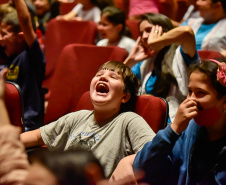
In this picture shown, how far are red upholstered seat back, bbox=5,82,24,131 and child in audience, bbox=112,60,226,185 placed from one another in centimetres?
49

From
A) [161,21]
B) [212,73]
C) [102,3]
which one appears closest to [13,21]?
[161,21]

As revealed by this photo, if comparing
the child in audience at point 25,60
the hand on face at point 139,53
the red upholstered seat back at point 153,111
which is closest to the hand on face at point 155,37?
the hand on face at point 139,53

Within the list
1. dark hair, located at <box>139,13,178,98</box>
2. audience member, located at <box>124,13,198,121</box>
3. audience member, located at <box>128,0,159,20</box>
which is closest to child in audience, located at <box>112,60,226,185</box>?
audience member, located at <box>124,13,198,121</box>

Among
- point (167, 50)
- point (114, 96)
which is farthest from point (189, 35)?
point (114, 96)

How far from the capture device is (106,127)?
1.29 meters

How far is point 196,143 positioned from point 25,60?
0.91 metres

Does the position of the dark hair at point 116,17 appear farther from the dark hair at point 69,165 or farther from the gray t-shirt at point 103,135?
the dark hair at point 69,165

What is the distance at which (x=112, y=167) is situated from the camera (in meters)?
1.23

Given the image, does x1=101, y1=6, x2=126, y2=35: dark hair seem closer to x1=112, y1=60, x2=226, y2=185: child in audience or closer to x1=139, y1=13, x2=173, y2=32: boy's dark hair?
x1=139, y1=13, x2=173, y2=32: boy's dark hair

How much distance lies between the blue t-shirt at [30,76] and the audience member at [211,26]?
0.75 m

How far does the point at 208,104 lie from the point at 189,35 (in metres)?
0.45

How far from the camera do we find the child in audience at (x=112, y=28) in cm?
241

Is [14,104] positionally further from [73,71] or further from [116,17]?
[116,17]

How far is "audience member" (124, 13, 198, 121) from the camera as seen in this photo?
152 cm
